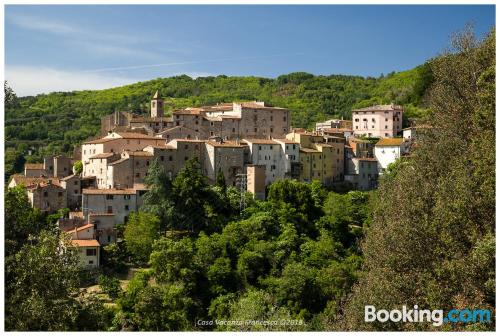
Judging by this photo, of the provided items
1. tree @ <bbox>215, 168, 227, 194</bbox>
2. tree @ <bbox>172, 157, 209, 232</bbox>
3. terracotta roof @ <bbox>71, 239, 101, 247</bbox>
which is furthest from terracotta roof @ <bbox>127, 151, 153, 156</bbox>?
terracotta roof @ <bbox>71, 239, 101, 247</bbox>

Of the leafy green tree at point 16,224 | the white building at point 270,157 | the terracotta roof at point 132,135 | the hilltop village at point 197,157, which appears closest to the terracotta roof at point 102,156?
the hilltop village at point 197,157

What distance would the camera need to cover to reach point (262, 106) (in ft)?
172

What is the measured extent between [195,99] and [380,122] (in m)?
45.2

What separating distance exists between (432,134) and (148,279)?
1637 cm

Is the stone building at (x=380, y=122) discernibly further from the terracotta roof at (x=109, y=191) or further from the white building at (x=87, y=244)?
the white building at (x=87, y=244)

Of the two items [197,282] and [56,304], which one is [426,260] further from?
[197,282]

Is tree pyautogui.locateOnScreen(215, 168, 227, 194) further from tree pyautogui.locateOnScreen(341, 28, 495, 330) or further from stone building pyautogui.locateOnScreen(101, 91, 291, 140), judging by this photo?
tree pyautogui.locateOnScreen(341, 28, 495, 330)

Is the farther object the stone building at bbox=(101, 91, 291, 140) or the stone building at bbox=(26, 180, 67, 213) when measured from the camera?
the stone building at bbox=(101, 91, 291, 140)

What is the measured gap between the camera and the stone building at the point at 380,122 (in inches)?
2264

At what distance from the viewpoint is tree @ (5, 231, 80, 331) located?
14.1 m

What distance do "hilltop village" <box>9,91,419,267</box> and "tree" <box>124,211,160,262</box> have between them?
69.3 inches

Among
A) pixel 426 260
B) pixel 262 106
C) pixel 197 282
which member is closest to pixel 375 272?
pixel 426 260

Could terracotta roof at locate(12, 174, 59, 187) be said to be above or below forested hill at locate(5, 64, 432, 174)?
below

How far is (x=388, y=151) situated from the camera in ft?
164
